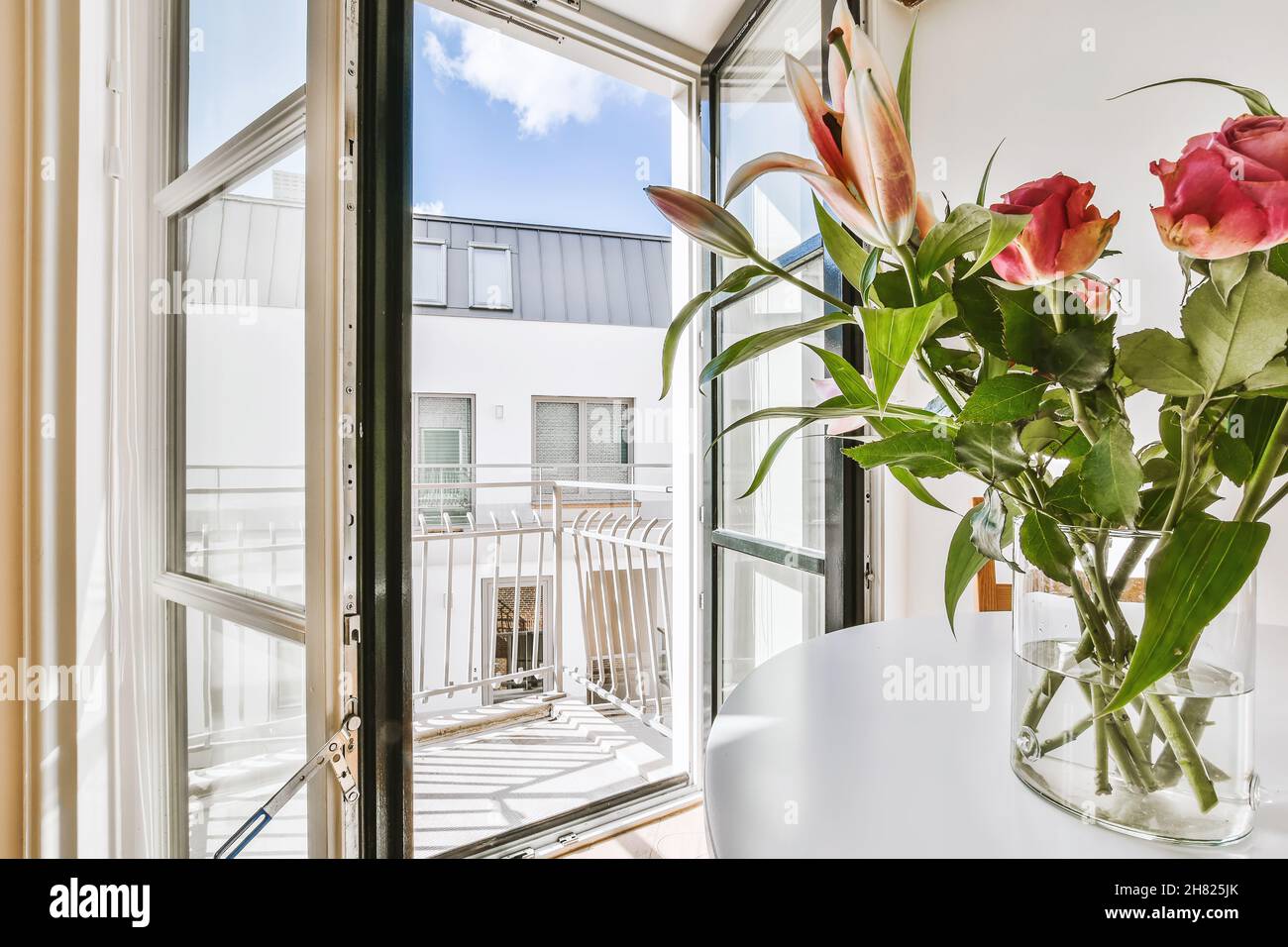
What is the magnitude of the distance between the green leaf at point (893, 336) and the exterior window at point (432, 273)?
5.97m

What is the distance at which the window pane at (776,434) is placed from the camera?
155cm

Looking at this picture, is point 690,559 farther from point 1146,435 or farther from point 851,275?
point 851,275

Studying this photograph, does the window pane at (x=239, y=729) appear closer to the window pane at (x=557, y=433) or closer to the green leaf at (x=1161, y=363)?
the green leaf at (x=1161, y=363)

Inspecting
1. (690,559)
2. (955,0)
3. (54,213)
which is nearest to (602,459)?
(690,559)

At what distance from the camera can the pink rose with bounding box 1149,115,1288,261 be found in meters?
0.27

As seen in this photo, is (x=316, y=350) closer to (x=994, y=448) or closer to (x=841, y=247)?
(x=841, y=247)

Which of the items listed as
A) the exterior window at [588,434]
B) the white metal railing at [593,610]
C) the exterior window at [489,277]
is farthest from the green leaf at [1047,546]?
the exterior window at [489,277]

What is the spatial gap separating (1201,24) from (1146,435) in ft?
2.29

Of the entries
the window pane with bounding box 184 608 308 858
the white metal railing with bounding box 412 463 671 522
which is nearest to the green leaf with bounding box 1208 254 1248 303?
the window pane with bounding box 184 608 308 858

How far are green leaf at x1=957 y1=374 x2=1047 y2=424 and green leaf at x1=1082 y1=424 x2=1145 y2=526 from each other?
4 cm

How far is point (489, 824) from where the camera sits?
190cm

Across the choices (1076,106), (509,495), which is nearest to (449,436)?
(509,495)

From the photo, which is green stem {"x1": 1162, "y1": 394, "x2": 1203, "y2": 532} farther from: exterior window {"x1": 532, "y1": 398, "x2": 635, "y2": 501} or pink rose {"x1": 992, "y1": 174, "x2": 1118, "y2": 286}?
exterior window {"x1": 532, "y1": 398, "x2": 635, "y2": 501}

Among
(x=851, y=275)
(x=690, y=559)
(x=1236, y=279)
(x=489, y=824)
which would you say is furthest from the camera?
(x=690, y=559)
